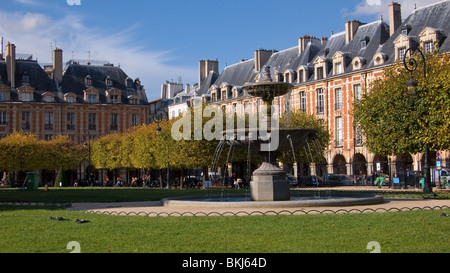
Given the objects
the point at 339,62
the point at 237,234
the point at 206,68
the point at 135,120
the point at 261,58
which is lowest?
the point at 237,234

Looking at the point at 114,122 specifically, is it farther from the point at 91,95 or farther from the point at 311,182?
the point at 311,182

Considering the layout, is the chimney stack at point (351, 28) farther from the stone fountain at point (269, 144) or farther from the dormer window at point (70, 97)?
the stone fountain at point (269, 144)

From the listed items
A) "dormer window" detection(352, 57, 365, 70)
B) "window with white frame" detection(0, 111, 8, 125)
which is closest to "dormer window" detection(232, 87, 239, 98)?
"dormer window" detection(352, 57, 365, 70)

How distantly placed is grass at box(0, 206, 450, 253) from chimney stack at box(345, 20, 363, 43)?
3956 centimetres

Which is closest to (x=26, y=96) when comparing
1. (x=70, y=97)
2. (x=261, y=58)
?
(x=70, y=97)

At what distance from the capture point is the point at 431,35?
138 feet

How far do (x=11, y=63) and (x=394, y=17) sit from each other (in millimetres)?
38872

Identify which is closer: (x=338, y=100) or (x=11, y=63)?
(x=338, y=100)

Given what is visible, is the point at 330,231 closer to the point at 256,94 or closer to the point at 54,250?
the point at 54,250

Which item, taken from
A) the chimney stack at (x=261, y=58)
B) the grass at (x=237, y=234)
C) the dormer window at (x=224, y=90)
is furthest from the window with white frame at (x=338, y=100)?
the grass at (x=237, y=234)

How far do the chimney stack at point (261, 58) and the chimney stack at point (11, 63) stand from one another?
25323 mm

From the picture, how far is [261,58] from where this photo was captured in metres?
61.1

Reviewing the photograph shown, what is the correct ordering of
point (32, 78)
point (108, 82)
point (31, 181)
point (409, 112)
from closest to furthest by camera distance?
point (409, 112), point (31, 181), point (32, 78), point (108, 82)
